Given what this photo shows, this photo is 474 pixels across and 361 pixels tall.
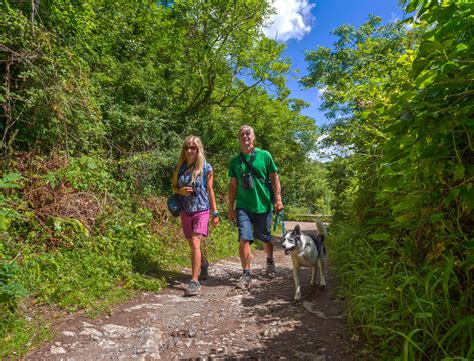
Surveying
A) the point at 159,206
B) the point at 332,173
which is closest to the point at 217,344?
the point at 159,206

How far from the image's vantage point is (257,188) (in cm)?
496

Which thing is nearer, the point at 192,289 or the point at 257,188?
the point at 192,289

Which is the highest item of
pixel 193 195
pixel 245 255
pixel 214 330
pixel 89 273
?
pixel 193 195

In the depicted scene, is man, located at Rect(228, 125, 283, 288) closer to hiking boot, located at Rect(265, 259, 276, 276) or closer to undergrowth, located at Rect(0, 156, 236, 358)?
hiking boot, located at Rect(265, 259, 276, 276)

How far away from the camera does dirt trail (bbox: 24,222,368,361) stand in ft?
8.70

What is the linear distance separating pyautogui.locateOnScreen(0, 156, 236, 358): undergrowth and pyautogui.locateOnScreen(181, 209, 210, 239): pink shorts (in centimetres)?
87

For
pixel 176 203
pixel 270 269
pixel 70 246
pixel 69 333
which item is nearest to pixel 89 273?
pixel 70 246

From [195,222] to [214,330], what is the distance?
1.82 meters

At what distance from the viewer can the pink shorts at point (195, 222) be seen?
4.67 metres

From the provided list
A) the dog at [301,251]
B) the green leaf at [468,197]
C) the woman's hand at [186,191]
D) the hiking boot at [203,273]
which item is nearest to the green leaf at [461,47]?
the green leaf at [468,197]

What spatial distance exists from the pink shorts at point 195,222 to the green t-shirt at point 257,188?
24.7 inches

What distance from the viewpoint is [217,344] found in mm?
2861

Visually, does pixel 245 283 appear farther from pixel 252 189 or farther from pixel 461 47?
pixel 461 47

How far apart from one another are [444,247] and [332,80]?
16423mm
